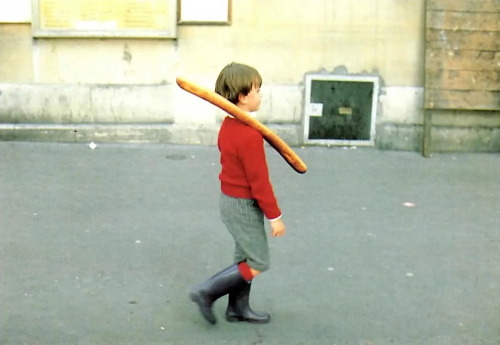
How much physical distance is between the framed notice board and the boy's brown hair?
173 inches

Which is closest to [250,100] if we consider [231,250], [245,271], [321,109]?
[245,271]

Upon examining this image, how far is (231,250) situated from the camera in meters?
5.35

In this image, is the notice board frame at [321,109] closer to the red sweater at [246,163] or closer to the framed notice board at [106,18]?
the framed notice board at [106,18]

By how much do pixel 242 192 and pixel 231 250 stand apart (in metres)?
1.52

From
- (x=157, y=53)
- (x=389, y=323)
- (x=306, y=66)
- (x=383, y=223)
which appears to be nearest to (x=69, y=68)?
(x=157, y=53)

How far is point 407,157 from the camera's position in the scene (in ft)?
26.9

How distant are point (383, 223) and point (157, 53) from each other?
330 centimetres

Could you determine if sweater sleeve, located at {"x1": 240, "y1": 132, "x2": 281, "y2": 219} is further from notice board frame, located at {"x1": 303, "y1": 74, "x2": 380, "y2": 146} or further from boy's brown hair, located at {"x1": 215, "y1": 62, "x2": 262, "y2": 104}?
notice board frame, located at {"x1": 303, "y1": 74, "x2": 380, "y2": 146}

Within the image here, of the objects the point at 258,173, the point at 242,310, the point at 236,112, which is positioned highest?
the point at 236,112

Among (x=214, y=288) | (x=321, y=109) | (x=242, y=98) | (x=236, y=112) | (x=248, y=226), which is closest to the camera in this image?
(x=236, y=112)

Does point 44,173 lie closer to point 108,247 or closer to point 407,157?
point 108,247

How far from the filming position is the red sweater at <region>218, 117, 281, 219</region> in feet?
12.4

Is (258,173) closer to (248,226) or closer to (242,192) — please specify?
(242,192)

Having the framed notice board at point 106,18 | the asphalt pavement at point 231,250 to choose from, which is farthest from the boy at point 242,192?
the framed notice board at point 106,18
